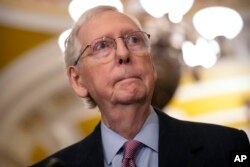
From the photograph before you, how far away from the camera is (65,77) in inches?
119

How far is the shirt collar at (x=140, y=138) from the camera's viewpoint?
1513mm

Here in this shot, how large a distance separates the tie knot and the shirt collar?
18 mm

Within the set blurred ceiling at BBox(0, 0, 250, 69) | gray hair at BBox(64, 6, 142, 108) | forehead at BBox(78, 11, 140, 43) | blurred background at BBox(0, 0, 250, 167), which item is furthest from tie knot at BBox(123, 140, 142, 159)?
blurred ceiling at BBox(0, 0, 250, 69)

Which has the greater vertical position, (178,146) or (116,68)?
(116,68)

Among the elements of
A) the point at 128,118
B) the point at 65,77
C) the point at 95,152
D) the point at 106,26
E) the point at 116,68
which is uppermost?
the point at 106,26

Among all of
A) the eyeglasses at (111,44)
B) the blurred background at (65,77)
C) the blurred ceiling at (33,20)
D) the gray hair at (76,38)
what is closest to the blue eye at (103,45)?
the eyeglasses at (111,44)

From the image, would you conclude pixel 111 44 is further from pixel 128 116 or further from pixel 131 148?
pixel 131 148

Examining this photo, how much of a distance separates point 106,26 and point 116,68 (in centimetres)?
17

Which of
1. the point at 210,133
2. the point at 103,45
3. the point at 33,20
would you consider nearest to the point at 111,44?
the point at 103,45

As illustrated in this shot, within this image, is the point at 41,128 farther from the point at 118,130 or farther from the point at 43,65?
the point at 118,130

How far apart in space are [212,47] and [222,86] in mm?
308

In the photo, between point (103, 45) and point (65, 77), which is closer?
point (103, 45)

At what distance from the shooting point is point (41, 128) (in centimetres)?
303

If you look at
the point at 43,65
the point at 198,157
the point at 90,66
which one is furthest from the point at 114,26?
the point at 43,65
